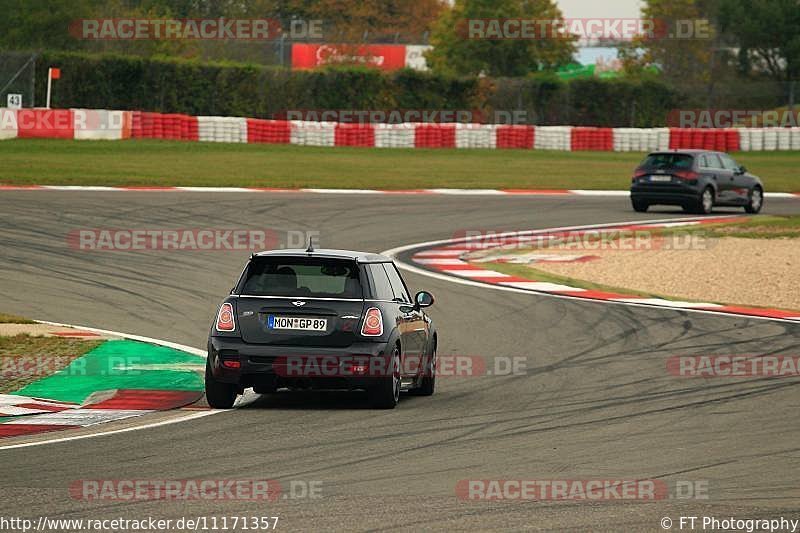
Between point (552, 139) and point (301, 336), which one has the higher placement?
point (552, 139)

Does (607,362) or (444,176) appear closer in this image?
(607,362)

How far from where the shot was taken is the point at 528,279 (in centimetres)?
2119

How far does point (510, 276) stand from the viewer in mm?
21516

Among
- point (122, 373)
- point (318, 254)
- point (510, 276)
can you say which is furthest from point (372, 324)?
point (510, 276)

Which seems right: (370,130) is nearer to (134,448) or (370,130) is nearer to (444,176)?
(444,176)

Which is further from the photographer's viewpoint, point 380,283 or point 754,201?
point 754,201

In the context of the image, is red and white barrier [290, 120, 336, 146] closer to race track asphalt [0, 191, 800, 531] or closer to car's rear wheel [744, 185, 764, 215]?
car's rear wheel [744, 185, 764, 215]

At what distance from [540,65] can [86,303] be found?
7814 centimetres

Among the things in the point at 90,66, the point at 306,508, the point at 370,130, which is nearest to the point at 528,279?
the point at 306,508

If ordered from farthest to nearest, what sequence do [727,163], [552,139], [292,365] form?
1. [552,139]
2. [727,163]
3. [292,365]

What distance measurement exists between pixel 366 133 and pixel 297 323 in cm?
3533

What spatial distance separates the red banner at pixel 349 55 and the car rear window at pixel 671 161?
58043 mm

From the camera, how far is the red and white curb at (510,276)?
735 inches

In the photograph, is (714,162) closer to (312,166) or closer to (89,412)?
(312,166)
